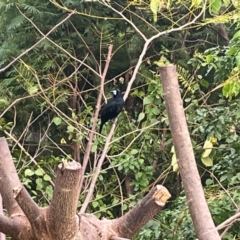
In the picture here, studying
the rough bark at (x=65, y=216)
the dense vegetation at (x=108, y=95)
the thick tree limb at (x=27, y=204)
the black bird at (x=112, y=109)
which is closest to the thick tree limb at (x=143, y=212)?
the rough bark at (x=65, y=216)

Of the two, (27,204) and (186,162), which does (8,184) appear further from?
(186,162)

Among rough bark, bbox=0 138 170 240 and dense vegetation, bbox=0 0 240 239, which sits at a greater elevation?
rough bark, bbox=0 138 170 240

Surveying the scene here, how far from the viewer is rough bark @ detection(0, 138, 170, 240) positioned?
3.34ft

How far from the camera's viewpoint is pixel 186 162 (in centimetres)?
101

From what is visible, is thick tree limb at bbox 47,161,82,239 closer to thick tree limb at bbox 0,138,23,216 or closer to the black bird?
thick tree limb at bbox 0,138,23,216

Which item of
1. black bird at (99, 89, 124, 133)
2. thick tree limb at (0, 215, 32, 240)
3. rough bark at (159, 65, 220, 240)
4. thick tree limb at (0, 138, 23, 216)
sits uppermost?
rough bark at (159, 65, 220, 240)

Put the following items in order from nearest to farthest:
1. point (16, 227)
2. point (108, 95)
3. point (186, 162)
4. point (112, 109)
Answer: point (186, 162)
point (16, 227)
point (112, 109)
point (108, 95)

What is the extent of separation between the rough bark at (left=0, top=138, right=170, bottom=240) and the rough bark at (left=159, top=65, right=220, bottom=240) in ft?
0.30

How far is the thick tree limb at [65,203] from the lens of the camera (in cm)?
101

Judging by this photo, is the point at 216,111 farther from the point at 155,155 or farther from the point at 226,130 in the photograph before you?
the point at 155,155

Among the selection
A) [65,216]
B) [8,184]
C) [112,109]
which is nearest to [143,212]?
[65,216]

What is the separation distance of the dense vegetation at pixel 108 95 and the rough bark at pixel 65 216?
136 centimetres

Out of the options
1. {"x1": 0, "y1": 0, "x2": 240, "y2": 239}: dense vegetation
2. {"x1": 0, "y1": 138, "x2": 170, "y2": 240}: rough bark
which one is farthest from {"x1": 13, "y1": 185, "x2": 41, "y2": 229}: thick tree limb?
{"x1": 0, "y1": 0, "x2": 240, "y2": 239}: dense vegetation

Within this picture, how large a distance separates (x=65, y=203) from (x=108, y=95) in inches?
95.4
